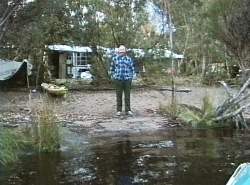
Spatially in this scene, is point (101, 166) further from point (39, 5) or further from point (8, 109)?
point (8, 109)

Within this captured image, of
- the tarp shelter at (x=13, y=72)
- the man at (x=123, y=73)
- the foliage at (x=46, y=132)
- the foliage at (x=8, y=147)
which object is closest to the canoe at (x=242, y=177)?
the foliage at (x=8, y=147)

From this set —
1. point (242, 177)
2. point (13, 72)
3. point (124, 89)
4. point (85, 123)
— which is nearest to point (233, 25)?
point (124, 89)

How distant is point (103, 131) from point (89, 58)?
1245 centimetres

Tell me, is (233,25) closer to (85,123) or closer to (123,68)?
(123,68)

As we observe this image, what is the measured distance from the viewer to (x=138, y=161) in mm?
9938

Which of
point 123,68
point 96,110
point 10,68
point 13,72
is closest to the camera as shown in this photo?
point 123,68

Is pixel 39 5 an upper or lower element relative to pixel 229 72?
upper

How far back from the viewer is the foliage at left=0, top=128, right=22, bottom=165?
9.26m

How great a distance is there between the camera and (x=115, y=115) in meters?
15.4

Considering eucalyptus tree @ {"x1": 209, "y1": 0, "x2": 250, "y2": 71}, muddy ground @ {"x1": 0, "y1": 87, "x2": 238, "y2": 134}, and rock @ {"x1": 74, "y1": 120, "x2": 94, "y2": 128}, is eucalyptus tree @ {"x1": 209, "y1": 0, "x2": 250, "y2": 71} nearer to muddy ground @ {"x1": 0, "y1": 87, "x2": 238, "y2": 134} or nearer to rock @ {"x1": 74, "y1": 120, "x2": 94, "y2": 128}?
muddy ground @ {"x1": 0, "y1": 87, "x2": 238, "y2": 134}

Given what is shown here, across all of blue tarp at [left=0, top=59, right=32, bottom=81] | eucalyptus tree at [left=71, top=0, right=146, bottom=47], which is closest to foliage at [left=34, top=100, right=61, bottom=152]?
blue tarp at [left=0, top=59, right=32, bottom=81]

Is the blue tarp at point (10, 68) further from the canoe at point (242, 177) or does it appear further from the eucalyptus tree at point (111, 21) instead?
the canoe at point (242, 177)

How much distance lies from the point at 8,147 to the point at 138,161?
222 centimetres

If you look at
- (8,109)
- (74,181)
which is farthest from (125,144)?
(8,109)
